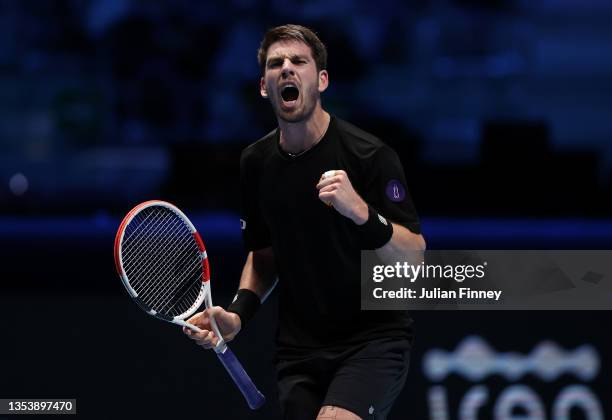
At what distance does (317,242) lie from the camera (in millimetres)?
3221

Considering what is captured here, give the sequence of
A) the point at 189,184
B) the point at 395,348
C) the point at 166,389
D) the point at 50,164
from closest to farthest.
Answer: the point at 395,348
the point at 166,389
the point at 189,184
the point at 50,164

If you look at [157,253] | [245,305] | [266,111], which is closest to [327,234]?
[245,305]

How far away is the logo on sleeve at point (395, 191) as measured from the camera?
3.18 metres

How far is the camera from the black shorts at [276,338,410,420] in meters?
3.08

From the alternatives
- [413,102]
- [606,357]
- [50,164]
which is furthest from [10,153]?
[606,357]

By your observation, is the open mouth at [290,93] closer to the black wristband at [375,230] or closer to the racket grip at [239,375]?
the black wristband at [375,230]

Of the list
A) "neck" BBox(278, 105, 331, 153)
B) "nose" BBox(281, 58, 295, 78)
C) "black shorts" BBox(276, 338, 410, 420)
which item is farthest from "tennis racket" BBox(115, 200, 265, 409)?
"nose" BBox(281, 58, 295, 78)

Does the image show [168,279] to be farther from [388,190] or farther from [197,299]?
[388,190]

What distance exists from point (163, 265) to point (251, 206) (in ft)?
1.08

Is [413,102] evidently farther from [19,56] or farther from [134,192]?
[19,56]

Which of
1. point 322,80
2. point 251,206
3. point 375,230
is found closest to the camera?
point 375,230

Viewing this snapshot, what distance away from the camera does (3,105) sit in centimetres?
844

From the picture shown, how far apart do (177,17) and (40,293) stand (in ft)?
11.6

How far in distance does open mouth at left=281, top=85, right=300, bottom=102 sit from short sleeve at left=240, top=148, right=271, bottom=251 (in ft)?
0.79
